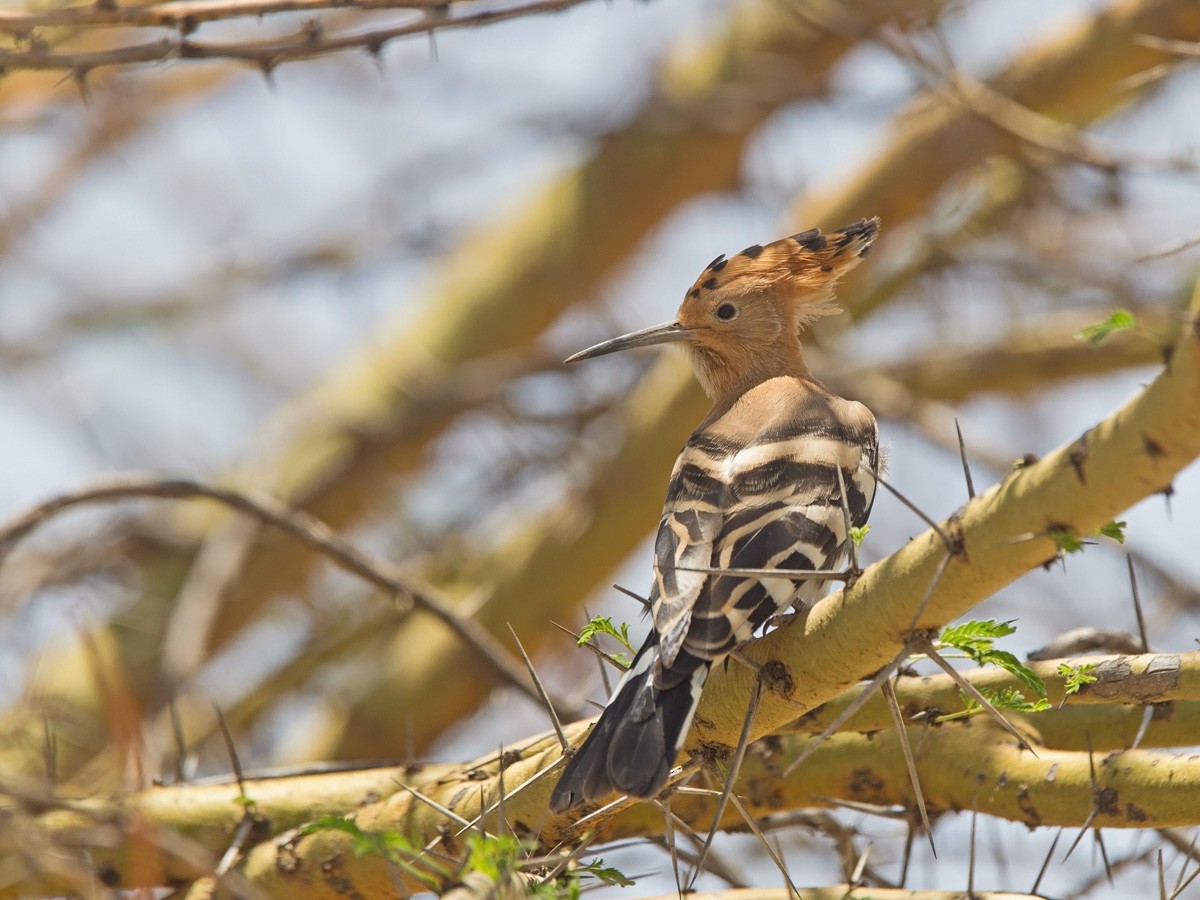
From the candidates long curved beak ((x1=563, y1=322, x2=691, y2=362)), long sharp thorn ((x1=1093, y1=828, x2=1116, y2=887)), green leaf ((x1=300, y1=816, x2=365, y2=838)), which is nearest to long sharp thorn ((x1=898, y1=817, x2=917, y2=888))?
long sharp thorn ((x1=1093, y1=828, x2=1116, y2=887))

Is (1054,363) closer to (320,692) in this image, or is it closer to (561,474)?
(561,474)

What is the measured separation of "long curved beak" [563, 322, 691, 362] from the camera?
388 centimetres

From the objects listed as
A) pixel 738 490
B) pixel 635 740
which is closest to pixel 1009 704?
pixel 635 740

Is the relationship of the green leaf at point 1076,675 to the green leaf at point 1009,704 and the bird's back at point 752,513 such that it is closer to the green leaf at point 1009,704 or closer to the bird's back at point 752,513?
the green leaf at point 1009,704

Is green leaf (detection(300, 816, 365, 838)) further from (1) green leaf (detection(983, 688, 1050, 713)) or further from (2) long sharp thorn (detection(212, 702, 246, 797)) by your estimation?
→ (1) green leaf (detection(983, 688, 1050, 713))

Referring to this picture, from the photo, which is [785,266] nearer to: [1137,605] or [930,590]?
[1137,605]

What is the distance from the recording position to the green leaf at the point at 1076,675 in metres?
2.16

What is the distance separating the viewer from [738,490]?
2.90 metres

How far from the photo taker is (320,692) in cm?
512

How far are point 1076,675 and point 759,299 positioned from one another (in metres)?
2.02

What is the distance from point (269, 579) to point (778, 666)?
3.71 meters

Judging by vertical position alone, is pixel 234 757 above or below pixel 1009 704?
above

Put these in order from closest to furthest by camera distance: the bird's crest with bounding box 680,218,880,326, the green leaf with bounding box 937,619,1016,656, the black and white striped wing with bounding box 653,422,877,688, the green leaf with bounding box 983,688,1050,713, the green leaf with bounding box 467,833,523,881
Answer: the green leaf with bounding box 467,833,523,881 < the green leaf with bounding box 937,619,1016,656 < the green leaf with bounding box 983,688,1050,713 < the black and white striped wing with bounding box 653,422,877,688 < the bird's crest with bounding box 680,218,880,326

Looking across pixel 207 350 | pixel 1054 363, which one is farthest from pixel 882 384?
pixel 207 350
